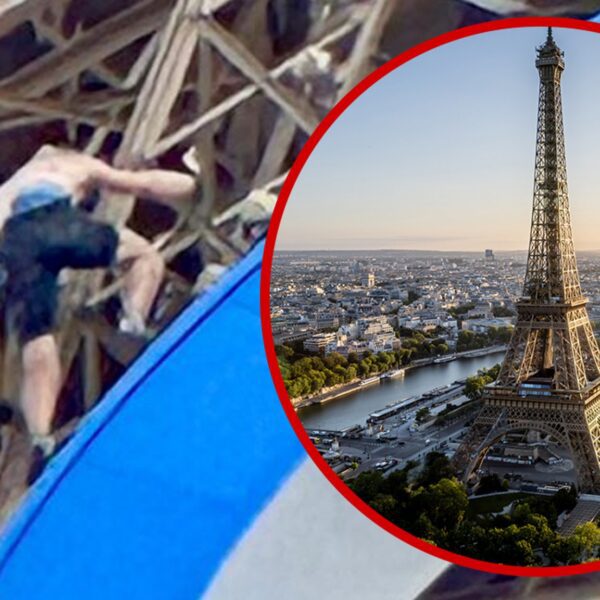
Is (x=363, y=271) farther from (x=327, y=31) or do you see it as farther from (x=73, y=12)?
(x=73, y=12)

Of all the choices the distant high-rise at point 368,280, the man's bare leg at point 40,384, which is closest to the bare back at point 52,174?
the man's bare leg at point 40,384

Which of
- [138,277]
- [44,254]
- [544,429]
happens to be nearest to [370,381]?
[544,429]

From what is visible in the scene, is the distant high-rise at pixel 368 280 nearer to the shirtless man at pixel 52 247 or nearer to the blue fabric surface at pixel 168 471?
the blue fabric surface at pixel 168 471

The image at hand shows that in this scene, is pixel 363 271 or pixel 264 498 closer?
pixel 264 498

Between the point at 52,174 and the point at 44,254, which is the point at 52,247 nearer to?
the point at 44,254

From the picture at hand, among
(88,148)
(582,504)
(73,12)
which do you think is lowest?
(582,504)

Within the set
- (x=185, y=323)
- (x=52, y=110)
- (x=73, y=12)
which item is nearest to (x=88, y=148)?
(x=52, y=110)

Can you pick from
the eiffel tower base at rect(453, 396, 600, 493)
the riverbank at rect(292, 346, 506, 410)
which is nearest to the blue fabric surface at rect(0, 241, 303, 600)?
the riverbank at rect(292, 346, 506, 410)

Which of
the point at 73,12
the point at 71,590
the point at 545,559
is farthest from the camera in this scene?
the point at 545,559
